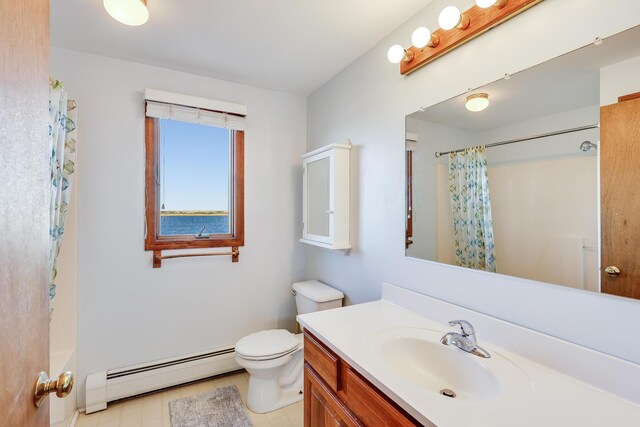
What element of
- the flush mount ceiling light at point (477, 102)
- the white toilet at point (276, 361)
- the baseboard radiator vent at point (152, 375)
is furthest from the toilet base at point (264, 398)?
the flush mount ceiling light at point (477, 102)

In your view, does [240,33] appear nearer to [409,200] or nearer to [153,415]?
[409,200]

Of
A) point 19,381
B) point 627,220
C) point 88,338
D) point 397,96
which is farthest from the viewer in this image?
point 88,338

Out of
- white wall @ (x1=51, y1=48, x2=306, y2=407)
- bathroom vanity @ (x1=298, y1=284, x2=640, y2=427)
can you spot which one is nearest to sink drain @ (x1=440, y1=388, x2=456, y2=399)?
bathroom vanity @ (x1=298, y1=284, x2=640, y2=427)

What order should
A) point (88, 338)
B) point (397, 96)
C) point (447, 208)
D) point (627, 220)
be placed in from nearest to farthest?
point (627, 220) → point (447, 208) → point (397, 96) → point (88, 338)

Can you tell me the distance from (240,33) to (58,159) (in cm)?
119

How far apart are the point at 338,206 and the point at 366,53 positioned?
100cm

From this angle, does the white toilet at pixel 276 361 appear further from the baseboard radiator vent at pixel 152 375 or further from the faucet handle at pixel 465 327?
the faucet handle at pixel 465 327

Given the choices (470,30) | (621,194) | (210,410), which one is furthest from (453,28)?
(210,410)

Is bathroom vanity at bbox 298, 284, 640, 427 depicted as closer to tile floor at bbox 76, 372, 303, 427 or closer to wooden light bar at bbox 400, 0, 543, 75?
tile floor at bbox 76, 372, 303, 427

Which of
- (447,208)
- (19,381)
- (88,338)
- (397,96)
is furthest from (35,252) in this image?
(88,338)

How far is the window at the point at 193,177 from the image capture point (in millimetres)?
2074

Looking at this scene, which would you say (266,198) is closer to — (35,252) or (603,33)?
(35,252)

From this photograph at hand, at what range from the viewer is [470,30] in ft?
3.94

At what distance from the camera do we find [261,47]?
183 centimetres
